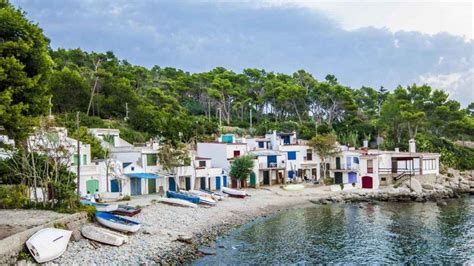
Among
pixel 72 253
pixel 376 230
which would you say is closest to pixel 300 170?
pixel 376 230

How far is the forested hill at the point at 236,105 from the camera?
64.7 metres

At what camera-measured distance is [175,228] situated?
95.4 ft

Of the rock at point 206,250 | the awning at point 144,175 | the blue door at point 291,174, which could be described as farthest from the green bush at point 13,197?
the blue door at point 291,174

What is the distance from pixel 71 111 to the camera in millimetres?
64438

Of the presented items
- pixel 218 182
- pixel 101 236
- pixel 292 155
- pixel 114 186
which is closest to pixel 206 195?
pixel 114 186

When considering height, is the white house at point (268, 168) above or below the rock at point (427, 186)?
above

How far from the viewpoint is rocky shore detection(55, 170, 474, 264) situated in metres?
22.2

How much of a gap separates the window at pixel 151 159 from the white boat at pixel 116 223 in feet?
54.5

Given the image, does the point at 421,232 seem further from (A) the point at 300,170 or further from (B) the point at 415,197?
(A) the point at 300,170

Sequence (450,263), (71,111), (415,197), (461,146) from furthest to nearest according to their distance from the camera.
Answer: (461,146), (71,111), (415,197), (450,263)

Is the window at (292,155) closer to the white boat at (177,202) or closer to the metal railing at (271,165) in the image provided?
the metal railing at (271,165)

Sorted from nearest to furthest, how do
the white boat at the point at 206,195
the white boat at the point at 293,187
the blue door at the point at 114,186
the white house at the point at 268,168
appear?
the blue door at the point at 114,186 → the white boat at the point at 206,195 → the white boat at the point at 293,187 → the white house at the point at 268,168

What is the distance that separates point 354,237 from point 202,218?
10.8m

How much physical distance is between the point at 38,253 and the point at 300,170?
4209cm
